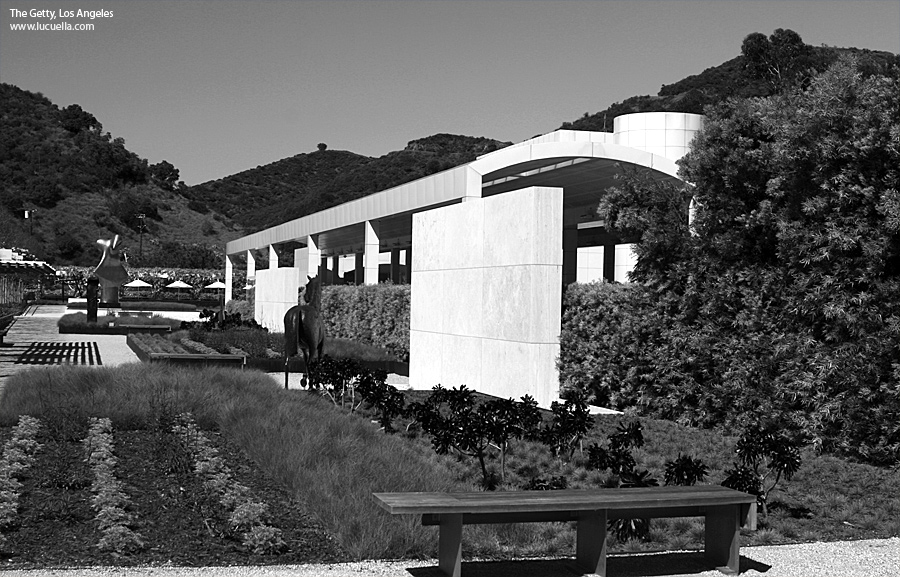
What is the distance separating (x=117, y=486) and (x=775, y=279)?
7552 mm

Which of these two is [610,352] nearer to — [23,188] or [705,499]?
[705,499]

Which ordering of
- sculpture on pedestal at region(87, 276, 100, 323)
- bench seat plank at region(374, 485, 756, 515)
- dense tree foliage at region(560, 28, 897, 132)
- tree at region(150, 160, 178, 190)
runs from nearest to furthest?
bench seat plank at region(374, 485, 756, 515)
sculpture on pedestal at region(87, 276, 100, 323)
dense tree foliage at region(560, 28, 897, 132)
tree at region(150, 160, 178, 190)

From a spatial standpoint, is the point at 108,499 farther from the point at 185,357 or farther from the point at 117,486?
the point at 185,357

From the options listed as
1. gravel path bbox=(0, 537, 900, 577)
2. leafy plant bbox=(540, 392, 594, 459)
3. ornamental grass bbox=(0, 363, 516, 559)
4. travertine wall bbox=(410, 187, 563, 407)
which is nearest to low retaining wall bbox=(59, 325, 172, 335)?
travertine wall bbox=(410, 187, 563, 407)

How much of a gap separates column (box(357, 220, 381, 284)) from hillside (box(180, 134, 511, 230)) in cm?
5374

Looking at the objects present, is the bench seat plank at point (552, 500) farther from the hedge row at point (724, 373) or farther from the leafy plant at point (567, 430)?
the hedge row at point (724, 373)

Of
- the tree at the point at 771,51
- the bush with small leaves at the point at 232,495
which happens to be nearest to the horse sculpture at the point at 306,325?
the bush with small leaves at the point at 232,495

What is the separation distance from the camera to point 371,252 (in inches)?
1046

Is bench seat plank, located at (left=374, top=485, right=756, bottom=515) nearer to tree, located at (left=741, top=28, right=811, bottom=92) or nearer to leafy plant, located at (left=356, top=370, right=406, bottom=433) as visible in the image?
leafy plant, located at (left=356, top=370, right=406, bottom=433)

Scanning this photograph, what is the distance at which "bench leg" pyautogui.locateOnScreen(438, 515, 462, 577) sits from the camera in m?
5.51

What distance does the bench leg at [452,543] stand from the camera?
217 inches

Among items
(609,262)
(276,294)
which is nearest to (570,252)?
(609,262)

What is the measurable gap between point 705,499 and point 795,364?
5.13m

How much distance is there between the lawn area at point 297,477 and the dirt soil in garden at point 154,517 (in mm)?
17
